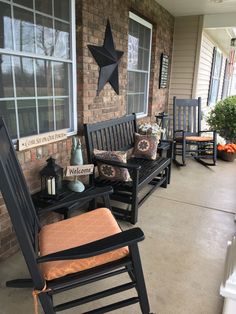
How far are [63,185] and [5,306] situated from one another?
96 cm

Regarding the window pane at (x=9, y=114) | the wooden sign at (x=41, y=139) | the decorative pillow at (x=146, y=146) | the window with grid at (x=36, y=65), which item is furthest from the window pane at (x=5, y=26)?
the decorative pillow at (x=146, y=146)

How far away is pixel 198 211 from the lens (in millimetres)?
2750

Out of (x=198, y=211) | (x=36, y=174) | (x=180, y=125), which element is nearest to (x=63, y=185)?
(x=36, y=174)

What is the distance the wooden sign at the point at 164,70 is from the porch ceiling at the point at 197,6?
2.44ft

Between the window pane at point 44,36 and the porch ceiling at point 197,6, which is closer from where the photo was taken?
the window pane at point 44,36

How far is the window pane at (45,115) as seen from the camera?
2205 millimetres

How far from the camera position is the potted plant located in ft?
14.9

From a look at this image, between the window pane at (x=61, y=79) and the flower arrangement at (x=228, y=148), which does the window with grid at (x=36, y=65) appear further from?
the flower arrangement at (x=228, y=148)

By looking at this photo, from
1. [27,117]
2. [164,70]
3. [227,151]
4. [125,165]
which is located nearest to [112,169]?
[125,165]

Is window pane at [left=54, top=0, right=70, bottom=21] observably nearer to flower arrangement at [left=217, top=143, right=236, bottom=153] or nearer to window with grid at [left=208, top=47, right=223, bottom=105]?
flower arrangement at [left=217, top=143, right=236, bottom=153]

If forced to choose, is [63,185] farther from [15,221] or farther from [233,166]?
[233,166]

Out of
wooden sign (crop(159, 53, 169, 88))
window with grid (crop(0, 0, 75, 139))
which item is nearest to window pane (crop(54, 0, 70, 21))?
window with grid (crop(0, 0, 75, 139))

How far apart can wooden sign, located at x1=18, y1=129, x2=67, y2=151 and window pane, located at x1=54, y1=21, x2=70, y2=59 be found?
0.70 m

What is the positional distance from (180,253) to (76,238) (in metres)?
Result: 0.99
